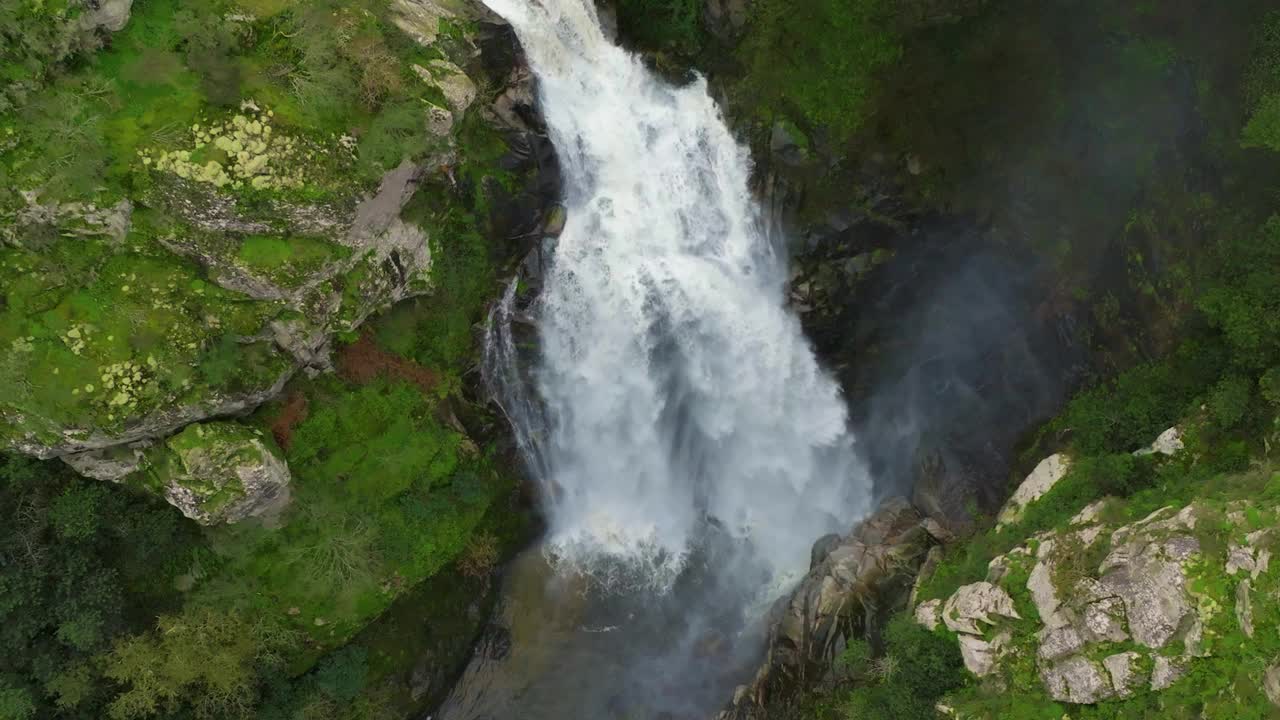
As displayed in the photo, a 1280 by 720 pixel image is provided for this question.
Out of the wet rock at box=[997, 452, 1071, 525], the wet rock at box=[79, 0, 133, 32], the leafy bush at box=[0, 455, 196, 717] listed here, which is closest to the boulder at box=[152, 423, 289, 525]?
the leafy bush at box=[0, 455, 196, 717]

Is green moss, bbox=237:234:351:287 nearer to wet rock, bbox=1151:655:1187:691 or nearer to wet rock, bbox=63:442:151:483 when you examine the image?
wet rock, bbox=63:442:151:483

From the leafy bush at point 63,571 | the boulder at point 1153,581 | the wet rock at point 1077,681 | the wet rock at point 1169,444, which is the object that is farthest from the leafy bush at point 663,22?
the wet rock at point 1077,681

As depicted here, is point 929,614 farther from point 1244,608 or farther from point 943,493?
point 943,493

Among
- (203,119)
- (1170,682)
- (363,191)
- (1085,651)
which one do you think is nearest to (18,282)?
(203,119)

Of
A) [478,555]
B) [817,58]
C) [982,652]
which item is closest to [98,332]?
[478,555]

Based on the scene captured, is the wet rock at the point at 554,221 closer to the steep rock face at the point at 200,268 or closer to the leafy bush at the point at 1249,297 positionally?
the steep rock face at the point at 200,268

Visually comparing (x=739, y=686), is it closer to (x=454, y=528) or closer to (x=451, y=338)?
(x=454, y=528)
